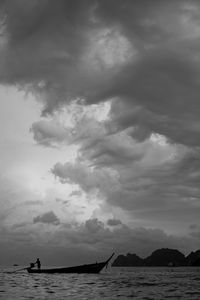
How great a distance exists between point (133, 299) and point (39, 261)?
58.7m

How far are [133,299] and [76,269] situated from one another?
53.9 m

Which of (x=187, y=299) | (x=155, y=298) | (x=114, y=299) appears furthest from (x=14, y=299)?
(x=187, y=299)

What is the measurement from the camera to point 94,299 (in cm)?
4212

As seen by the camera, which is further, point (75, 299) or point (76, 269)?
point (76, 269)

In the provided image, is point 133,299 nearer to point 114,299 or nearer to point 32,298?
point 114,299

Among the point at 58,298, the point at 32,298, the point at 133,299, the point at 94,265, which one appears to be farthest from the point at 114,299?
the point at 94,265

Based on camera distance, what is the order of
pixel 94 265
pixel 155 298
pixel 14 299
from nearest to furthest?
1. pixel 14 299
2. pixel 155 298
3. pixel 94 265

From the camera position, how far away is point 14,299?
4125cm

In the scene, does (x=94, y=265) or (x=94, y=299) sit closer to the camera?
(x=94, y=299)

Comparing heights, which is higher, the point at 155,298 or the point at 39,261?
the point at 39,261

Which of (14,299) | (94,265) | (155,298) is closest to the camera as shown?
(14,299)

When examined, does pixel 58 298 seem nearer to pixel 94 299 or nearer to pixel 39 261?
pixel 94 299

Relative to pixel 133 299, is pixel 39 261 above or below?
above

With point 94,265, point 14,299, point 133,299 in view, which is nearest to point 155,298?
point 133,299
